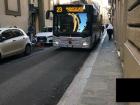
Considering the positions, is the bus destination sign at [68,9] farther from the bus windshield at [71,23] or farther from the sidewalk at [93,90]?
the sidewalk at [93,90]

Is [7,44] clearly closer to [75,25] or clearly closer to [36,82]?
[75,25]

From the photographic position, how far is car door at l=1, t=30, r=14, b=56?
1517 cm

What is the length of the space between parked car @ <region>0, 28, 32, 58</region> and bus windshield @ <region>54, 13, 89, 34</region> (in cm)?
323

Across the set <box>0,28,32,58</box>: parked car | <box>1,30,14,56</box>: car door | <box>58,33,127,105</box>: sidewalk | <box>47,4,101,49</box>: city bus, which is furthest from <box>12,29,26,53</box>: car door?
<box>58,33,127,105</box>: sidewalk

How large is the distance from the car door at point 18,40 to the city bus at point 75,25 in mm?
3576

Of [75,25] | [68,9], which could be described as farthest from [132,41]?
[68,9]

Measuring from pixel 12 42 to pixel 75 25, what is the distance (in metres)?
5.32

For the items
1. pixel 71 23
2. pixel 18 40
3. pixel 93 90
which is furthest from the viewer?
pixel 71 23

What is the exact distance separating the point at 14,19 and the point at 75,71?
1700 centimetres

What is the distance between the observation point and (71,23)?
2031 centimetres

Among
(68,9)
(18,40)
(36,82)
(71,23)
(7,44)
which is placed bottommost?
(36,82)

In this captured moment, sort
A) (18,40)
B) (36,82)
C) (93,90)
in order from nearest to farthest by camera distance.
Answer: (93,90), (36,82), (18,40)

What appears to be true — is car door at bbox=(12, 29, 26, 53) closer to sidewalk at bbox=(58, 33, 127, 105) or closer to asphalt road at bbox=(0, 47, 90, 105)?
asphalt road at bbox=(0, 47, 90, 105)

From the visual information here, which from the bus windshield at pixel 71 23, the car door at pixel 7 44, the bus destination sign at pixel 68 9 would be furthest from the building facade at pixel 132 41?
the bus destination sign at pixel 68 9
